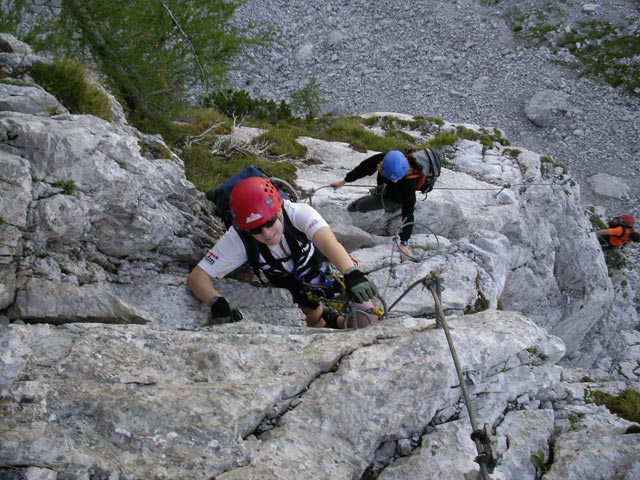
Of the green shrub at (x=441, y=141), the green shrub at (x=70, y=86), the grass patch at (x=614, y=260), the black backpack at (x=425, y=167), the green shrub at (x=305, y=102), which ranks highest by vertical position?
the green shrub at (x=70, y=86)

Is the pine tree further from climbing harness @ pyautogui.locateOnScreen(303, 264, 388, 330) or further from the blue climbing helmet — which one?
climbing harness @ pyautogui.locateOnScreen(303, 264, 388, 330)

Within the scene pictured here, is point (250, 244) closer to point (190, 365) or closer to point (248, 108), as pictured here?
point (190, 365)

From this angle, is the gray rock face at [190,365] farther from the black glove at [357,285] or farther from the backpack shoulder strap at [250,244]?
the backpack shoulder strap at [250,244]

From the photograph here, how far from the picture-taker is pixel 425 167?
8289mm

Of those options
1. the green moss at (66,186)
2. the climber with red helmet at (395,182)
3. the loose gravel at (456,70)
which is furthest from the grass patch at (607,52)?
the green moss at (66,186)

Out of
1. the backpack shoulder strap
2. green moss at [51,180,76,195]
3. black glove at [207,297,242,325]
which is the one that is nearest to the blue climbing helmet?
the backpack shoulder strap

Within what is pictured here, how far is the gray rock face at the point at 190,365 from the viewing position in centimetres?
330

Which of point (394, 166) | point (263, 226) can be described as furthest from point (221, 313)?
point (394, 166)

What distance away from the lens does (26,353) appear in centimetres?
364

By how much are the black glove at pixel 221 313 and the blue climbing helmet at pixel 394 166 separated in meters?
3.84

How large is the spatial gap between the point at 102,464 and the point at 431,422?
8.27 feet

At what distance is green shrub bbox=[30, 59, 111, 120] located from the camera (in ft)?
22.3

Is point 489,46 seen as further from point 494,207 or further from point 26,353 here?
point 26,353

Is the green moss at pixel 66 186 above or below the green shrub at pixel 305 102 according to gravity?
above
